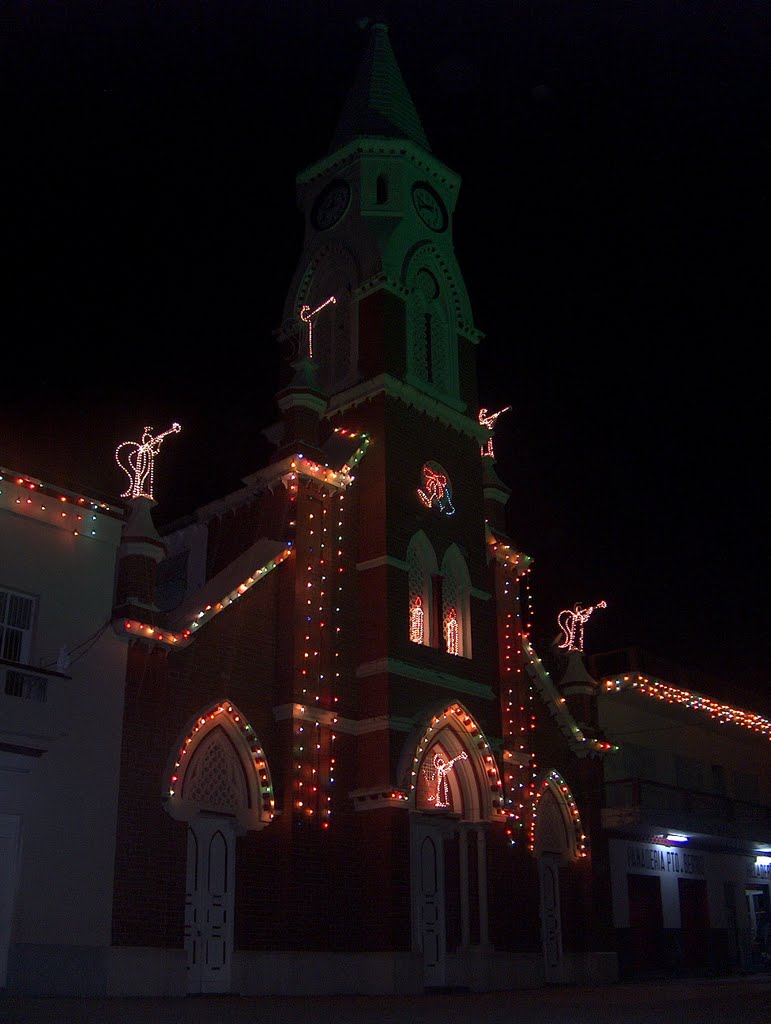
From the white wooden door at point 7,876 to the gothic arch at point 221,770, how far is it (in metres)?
3.10

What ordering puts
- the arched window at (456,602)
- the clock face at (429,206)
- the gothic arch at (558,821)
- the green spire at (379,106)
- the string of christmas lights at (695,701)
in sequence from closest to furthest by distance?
the arched window at (456,602), the gothic arch at (558,821), the clock face at (429,206), the green spire at (379,106), the string of christmas lights at (695,701)

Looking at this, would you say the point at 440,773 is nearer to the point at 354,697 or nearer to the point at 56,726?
the point at 354,697

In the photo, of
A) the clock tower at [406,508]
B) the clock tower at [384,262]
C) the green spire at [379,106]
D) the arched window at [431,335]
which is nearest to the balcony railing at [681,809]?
the clock tower at [406,508]

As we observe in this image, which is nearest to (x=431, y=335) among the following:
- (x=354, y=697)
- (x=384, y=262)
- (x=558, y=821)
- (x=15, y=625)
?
(x=384, y=262)

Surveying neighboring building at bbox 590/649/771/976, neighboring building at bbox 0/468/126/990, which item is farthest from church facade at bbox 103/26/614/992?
neighboring building at bbox 590/649/771/976

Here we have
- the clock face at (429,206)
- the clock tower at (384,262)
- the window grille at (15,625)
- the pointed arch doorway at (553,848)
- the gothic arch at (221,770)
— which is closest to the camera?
the window grille at (15,625)

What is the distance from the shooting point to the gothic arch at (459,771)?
26.1 metres

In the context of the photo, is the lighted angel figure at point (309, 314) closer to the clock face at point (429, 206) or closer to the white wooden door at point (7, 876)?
the clock face at point (429, 206)

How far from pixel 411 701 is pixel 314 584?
3.55 meters

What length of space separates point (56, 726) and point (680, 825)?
22194 millimetres

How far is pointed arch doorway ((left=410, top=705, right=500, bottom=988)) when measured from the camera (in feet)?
83.6

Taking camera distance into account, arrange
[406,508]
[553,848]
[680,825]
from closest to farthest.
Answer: [406,508] → [553,848] → [680,825]

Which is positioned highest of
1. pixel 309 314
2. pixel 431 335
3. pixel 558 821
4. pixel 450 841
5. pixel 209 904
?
pixel 431 335

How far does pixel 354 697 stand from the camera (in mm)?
25922
